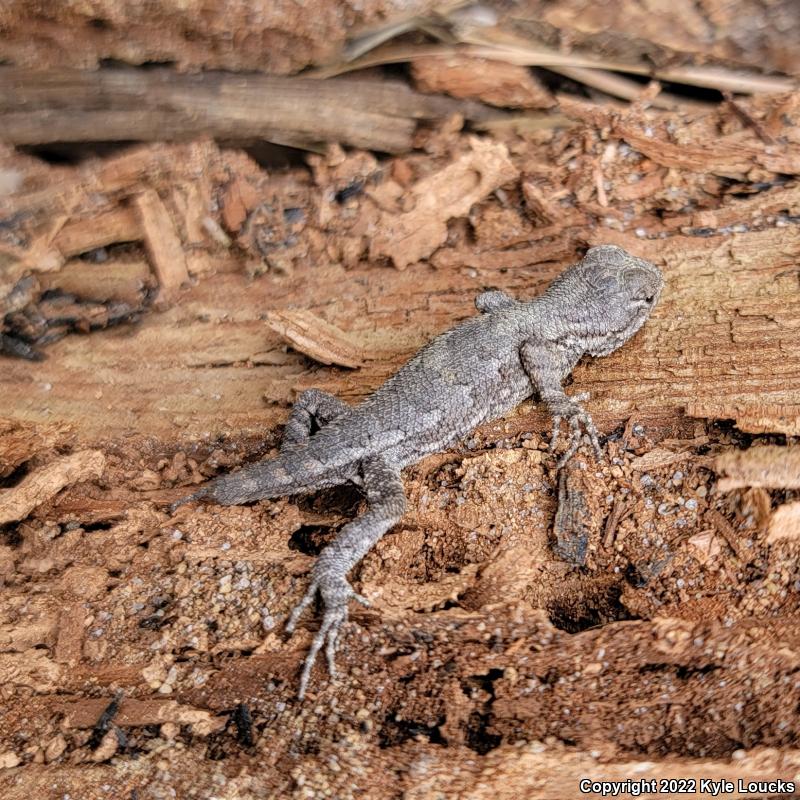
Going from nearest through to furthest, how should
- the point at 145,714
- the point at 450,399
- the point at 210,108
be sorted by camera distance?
the point at 145,714 < the point at 450,399 < the point at 210,108

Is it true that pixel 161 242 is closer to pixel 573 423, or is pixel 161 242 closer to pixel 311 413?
pixel 311 413

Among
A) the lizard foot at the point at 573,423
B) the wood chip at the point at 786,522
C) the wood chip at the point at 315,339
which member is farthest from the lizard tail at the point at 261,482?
the wood chip at the point at 786,522

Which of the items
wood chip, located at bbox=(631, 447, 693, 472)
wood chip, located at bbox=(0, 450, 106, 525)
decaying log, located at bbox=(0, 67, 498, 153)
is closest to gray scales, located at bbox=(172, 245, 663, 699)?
wood chip, located at bbox=(631, 447, 693, 472)

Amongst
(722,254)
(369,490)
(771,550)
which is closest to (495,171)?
(722,254)

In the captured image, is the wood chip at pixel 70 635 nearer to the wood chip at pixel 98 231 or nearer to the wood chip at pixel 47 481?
the wood chip at pixel 47 481

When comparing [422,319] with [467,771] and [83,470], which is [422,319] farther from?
[467,771]

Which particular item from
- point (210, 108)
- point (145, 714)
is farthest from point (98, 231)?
point (145, 714)

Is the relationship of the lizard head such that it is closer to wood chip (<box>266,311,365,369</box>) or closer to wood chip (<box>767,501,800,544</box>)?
wood chip (<box>266,311,365,369</box>)

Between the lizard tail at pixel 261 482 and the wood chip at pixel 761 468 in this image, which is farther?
the lizard tail at pixel 261 482
